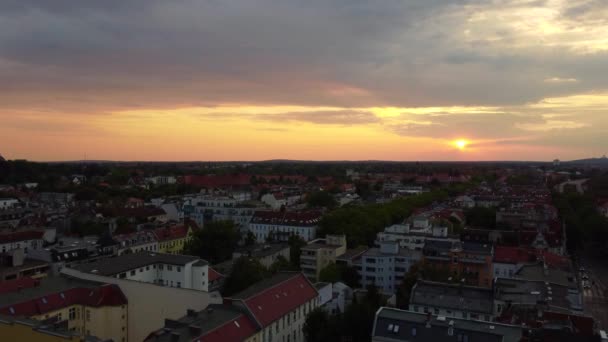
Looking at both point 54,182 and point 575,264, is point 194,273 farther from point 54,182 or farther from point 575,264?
point 54,182

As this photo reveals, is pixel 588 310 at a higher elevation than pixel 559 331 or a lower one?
lower

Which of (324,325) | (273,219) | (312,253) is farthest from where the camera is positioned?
(273,219)

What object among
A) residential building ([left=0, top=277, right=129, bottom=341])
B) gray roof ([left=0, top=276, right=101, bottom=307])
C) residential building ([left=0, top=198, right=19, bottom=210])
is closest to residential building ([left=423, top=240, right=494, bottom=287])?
residential building ([left=0, top=277, right=129, bottom=341])

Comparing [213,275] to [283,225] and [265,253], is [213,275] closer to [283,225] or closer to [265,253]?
[265,253]

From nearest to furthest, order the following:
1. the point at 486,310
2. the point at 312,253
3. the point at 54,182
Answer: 1. the point at 486,310
2. the point at 312,253
3. the point at 54,182

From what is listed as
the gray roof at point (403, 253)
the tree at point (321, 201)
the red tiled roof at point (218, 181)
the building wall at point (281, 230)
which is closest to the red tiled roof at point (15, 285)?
the gray roof at point (403, 253)

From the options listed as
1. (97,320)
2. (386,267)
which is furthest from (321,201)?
(97,320)

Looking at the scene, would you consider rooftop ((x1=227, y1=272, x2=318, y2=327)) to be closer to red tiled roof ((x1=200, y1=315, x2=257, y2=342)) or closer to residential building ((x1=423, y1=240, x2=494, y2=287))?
red tiled roof ((x1=200, y1=315, x2=257, y2=342))

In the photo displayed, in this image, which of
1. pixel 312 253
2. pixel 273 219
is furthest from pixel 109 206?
pixel 312 253
